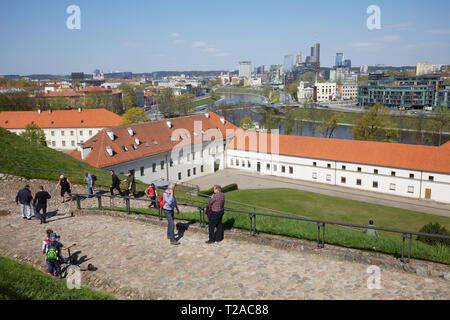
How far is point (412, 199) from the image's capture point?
116 ft

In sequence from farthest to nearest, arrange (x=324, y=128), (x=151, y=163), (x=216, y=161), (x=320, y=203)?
(x=324, y=128)
(x=216, y=161)
(x=151, y=163)
(x=320, y=203)

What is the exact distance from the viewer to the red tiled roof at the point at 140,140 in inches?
1339

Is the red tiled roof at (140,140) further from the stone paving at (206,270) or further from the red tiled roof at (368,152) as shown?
the stone paving at (206,270)

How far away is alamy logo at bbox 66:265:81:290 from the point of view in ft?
26.1

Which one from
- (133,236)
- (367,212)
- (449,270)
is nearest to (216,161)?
(367,212)

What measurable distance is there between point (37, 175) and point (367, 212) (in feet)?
81.4

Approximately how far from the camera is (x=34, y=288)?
286 inches

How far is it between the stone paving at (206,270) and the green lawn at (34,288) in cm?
Answer: 65

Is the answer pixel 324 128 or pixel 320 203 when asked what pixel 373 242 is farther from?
pixel 324 128

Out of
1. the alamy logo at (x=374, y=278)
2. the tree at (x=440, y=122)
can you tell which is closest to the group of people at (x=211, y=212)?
the alamy logo at (x=374, y=278)

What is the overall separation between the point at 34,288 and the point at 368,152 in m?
37.2

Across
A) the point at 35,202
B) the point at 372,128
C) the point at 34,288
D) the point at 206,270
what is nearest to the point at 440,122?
the point at 372,128

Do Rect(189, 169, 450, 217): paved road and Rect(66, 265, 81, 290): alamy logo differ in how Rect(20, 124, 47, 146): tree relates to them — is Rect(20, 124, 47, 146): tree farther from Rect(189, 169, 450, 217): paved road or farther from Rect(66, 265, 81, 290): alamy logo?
Rect(66, 265, 81, 290): alamy logo

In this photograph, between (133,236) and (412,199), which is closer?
(133,236)
